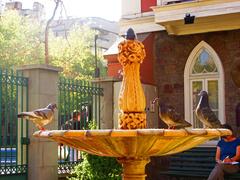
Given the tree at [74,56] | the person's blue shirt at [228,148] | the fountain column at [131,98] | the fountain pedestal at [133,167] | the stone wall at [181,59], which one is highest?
the tree at [74,56]

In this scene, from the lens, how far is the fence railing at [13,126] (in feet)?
33.1

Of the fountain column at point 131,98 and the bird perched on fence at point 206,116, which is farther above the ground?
the fountain column at point 131,98

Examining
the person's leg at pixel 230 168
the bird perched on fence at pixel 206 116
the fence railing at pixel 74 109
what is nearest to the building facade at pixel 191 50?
the fence railing at pixel 74 109

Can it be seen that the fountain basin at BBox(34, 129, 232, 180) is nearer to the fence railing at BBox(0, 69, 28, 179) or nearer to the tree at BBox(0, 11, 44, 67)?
the fence railing at BBox(0, 69, 28, 179)

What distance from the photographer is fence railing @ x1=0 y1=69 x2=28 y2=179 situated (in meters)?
10.1

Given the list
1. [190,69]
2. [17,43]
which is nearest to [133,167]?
[190,69]

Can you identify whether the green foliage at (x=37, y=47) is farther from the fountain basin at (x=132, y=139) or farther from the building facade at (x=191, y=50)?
the fountain basin at (x=132, y=139)

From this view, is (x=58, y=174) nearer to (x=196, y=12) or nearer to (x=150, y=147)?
(x=196, y=12)

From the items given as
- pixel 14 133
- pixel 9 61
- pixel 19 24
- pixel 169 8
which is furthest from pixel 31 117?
pixel 19 24

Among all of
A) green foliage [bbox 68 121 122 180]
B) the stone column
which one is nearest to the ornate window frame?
the stone column

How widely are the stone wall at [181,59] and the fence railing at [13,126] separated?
14.2ft

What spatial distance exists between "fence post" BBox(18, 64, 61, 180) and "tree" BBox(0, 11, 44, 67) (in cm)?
1866

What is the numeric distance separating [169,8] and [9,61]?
714 inches

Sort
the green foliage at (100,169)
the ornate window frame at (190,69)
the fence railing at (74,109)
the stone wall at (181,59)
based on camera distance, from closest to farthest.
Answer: the green foliage at (100,169) → the fence railing at (74,109) → the stone wall at (181,59) → the ornate window frame at (190,69)
